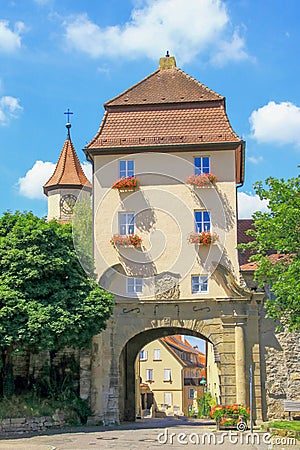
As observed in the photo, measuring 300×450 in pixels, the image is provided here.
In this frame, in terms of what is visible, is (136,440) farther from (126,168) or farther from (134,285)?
(126,168)

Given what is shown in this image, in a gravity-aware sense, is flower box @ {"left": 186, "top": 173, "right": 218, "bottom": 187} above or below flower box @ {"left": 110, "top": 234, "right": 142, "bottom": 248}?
above

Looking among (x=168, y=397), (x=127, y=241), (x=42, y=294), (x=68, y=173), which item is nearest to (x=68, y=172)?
(x=68, y=173)

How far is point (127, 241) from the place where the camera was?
27.5 metres

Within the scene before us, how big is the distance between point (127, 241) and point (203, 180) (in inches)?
147

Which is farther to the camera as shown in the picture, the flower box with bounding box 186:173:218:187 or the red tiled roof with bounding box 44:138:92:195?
the red tiled roof with bounding box 44:138:92:195

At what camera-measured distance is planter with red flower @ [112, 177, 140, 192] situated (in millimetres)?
27953

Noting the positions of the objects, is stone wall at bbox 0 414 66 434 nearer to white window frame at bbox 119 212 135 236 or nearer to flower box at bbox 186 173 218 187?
white window frame at bbox 119 212 135 236

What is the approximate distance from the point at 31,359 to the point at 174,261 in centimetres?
652

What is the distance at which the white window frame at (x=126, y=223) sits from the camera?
1099 inches

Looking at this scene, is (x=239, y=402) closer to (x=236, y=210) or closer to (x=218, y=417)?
(x=218, y=417)

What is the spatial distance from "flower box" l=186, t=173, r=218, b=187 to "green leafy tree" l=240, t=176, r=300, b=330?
6.05 meters

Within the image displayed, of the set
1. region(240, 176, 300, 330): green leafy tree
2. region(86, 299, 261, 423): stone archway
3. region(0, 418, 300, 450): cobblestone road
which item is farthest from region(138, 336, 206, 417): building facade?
region(240, 176, 300, 330): green leafy tree

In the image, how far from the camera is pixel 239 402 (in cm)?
2581

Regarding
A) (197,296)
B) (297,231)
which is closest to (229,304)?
(197,296)
